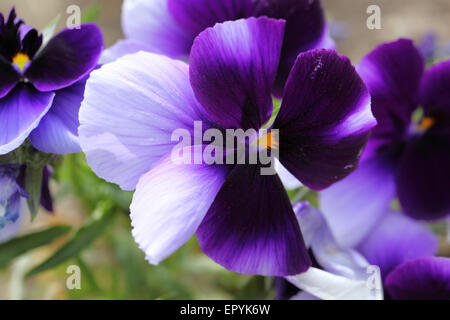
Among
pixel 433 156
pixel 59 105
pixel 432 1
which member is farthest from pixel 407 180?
pixel 432 1

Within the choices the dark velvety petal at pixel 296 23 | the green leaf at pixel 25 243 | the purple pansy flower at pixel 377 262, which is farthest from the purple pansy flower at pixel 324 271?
the green leaf at pixel 25 243

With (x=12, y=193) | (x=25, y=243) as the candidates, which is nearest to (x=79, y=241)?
(x=25, y=243)

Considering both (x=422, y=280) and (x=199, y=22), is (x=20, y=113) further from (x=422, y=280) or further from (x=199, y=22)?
(x=422, y=280)

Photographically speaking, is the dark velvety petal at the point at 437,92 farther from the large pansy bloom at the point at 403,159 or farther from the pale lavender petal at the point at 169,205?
the pale lavender petal at the point at 169,205

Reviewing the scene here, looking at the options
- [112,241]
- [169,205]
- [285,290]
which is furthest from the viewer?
[112,241]

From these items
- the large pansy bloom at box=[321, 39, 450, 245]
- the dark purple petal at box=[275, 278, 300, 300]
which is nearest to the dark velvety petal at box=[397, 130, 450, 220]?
the large pansy bloom at box=[321, 39, 450, 245]

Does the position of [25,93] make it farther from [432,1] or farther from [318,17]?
[432,1]
